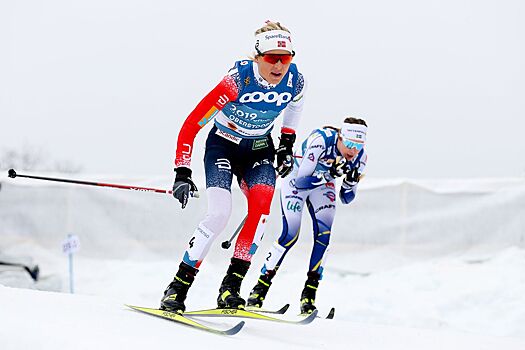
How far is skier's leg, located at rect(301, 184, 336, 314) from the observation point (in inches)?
304

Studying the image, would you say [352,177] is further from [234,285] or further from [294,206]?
[234,285]

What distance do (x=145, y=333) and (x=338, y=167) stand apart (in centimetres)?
306

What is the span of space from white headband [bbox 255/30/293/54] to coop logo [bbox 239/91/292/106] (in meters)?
0.28

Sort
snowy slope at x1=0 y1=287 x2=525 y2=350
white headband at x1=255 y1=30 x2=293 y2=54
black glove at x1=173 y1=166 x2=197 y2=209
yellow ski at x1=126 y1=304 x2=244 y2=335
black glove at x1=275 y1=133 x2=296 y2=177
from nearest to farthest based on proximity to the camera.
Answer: snowy slope at x1=0 y1=287 x2=525 y2=350 < yellow ski at x1=126 y1=304 x2=244 y2=335 < black glove at x1=173 y1=166 x2=197 y2=209 < white headband at x1=255 y1=30 x2=293 y2=54 < black glove at x1=275 y1=133 x2=296 y2=177

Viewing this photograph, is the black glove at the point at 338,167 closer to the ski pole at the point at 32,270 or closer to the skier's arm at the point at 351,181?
the skier's arm at the point at 351,181

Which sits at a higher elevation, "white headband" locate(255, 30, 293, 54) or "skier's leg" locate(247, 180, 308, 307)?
"white headband" locate(255, 30, 293, 54)

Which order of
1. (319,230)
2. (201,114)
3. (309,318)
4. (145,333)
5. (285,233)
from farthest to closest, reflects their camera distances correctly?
(285,233) < (319,230) < (309,318) < (201,114) < (145,333)

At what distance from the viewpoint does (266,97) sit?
620cm

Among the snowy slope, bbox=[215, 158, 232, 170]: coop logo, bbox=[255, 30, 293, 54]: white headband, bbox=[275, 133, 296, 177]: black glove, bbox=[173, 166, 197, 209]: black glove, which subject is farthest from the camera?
bbox=[275, 133, 296, 177]: black glove

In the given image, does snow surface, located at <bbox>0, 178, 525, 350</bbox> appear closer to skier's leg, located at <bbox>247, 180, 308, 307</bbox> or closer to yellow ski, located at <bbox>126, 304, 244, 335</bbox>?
skier's leg, located at <bbox>247, 180, 308, 307</bbox>

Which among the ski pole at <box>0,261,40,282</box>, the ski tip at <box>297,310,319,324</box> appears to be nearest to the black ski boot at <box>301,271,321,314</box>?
the ski tip at <box>297,310,319,324</box>

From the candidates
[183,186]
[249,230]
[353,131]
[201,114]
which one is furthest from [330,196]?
[183,186]

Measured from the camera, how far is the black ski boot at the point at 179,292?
5863 millimetres

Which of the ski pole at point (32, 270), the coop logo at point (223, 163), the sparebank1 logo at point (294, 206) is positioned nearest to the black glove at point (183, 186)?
the coop logo at point (223, 163)
